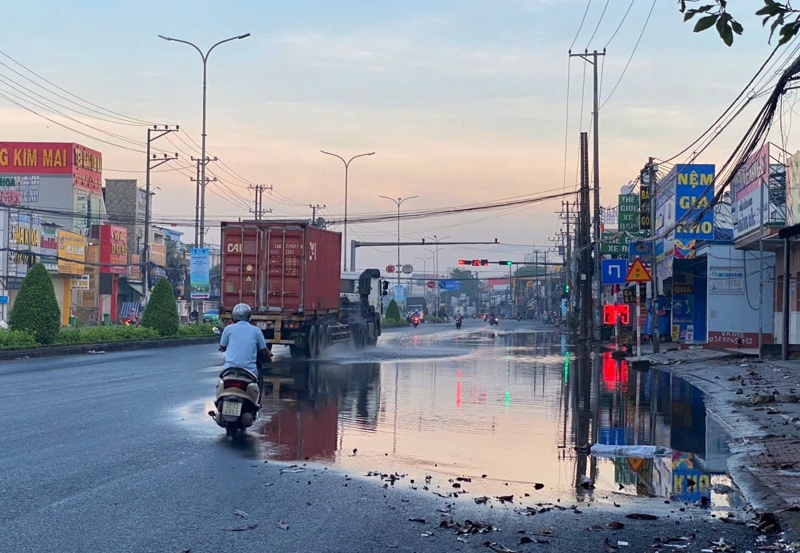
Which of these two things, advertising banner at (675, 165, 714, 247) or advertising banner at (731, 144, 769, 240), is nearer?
advertising banner at (731, 144, 769, 240)

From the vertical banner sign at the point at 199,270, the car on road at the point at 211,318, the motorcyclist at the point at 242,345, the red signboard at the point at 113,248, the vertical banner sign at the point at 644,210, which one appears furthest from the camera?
the red signboard at the point at 113,248

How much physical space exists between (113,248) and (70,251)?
923cm

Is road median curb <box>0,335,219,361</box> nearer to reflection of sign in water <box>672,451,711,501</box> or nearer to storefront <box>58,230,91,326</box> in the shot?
storefront <box>58,230,91,326</box>

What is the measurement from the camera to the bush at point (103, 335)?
3372 centimetres

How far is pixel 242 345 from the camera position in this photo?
12.1m

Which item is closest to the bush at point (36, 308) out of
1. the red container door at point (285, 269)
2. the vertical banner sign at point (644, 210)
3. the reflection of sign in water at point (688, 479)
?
the red container door at point (285, 269)

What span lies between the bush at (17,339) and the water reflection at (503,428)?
10538mm

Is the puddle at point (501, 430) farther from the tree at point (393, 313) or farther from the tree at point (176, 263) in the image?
the tree at point (176, 263)

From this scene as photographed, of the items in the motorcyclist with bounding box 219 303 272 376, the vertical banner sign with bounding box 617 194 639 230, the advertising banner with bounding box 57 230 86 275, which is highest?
the vertical banner sign with bounding box 617 194 639 230

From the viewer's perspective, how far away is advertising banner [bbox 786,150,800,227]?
83.4ft

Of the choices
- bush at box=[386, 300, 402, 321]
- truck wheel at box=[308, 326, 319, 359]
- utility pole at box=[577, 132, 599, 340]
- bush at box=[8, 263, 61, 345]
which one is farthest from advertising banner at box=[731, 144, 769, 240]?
bush at box=[386, 300, 402, 321]

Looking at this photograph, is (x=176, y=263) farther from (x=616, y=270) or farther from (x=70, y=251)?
(x=616, y=270)

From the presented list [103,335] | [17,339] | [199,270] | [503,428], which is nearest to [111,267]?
[199,270]

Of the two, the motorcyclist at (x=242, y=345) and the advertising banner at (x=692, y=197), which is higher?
the advertising banner at (x=692, y=197)
